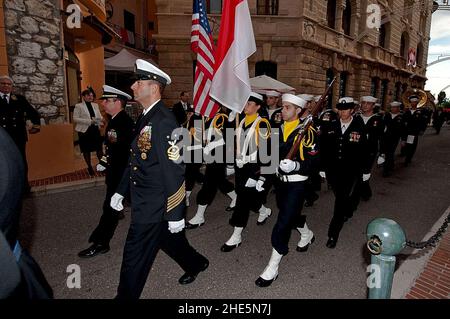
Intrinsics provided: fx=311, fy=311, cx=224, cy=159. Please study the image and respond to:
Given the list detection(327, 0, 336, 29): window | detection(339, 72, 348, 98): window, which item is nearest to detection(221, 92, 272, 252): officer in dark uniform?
detection(327, 0, 336, 29): window

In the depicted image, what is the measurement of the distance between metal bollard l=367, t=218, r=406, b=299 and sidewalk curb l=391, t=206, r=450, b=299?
1.22 metres

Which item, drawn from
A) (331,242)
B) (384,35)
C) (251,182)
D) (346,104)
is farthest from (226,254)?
(384,35)

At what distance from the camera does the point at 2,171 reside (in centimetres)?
124

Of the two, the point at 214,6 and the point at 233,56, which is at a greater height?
the point at 214,6

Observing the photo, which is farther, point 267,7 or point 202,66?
point 267,7

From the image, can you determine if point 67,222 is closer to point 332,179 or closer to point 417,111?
point 332,179

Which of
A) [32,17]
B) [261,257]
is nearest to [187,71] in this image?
[32,17]

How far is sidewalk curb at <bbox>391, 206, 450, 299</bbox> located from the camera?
291 centimetres

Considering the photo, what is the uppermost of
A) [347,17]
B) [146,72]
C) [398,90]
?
[347,17]

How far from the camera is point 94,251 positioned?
3.76m

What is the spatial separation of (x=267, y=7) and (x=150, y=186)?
14.6 metres

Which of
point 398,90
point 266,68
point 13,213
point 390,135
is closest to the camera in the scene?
point 13,213

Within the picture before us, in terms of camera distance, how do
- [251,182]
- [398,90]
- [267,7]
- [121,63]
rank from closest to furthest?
[251,182] < [121,63] < [267,7] < [398,90]

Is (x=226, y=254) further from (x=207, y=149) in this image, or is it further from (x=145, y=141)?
(x=145, y=141)
